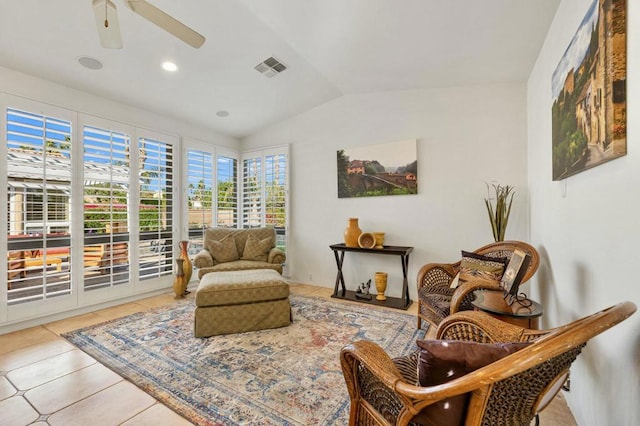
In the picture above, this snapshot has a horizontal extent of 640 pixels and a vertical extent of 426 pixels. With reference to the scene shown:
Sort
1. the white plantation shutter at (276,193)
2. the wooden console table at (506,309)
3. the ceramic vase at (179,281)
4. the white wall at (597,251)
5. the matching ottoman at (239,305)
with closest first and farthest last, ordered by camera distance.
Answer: the white wall at (597,251) → the wooden console table at (506,309) → the matching ottoman at (239,305) → the ceramic vase at (179,281) → the white plantation shutter at (276,193)

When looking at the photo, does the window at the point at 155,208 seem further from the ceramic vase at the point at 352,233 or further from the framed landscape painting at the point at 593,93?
the framed landscape painting at the point at 593,93

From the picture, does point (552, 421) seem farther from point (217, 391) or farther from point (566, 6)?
point (566, 6)

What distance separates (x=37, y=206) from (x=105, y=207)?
63 cm

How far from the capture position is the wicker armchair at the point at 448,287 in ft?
6.78

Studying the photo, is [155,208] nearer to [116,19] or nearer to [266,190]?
[266,190]

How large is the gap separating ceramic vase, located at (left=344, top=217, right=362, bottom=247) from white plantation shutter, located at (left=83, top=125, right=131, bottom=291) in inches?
120

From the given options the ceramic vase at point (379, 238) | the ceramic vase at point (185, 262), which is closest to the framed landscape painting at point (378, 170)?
the ceramic vase at point (379, 238)

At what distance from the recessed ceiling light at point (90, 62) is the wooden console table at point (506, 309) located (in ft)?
13.7

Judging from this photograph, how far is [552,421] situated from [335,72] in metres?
3.78

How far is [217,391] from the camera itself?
6.18ft

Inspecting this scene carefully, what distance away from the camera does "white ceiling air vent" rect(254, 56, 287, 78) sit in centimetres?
324

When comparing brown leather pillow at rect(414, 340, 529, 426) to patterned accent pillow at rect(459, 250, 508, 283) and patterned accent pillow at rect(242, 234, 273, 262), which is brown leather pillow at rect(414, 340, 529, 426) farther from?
patterned accent pillow at rect(242, 234, 273, 262)

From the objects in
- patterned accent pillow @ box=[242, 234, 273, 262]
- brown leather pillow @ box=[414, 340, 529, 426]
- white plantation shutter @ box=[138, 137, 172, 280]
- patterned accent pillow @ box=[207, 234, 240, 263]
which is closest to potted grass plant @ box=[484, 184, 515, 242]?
brown leather pillow @ box=[414, 340, 529, 426]

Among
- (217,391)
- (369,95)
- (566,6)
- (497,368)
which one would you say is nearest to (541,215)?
(566,6)
